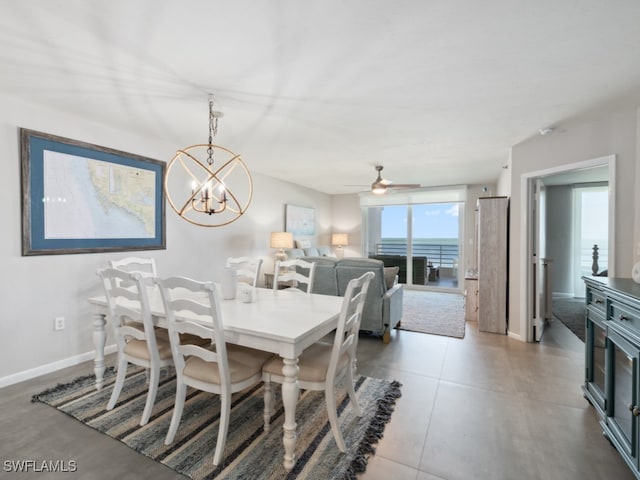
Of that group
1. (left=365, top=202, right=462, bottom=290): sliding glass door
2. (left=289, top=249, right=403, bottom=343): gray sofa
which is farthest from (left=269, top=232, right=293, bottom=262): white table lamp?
(left=365, top=202, right=462, bottom=290): sliding glass door

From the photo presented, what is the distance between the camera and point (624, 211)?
8.87 ft

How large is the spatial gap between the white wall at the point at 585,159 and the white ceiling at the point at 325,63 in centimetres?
34

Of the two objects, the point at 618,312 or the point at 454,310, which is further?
the point at 454,310

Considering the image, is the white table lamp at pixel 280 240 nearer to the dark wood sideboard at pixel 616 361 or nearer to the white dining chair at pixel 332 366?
the white dining chair at pixel 332 366

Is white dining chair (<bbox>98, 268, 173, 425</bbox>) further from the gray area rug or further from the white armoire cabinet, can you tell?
the gray area rug

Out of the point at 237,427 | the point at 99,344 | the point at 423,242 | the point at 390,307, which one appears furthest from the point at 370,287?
the point at 423,242

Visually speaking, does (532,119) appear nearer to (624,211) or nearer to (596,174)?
(624,211)

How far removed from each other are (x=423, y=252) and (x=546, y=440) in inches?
223

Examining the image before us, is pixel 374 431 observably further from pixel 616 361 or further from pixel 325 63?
pixel 325 63

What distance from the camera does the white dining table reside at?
1626mm

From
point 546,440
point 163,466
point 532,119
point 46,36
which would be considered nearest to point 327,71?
point 46,36

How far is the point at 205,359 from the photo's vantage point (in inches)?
67.8

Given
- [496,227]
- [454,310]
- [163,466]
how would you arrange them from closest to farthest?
[163,466] < [496,227] < [454,310]

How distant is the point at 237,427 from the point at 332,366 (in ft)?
2.68
